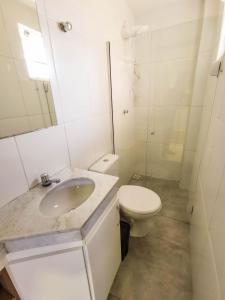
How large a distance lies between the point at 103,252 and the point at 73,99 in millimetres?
1019

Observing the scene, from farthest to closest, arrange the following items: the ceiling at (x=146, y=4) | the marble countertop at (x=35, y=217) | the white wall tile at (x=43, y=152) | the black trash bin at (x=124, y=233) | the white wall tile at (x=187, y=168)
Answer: the white wall tile at (x=187, y=168), the ceiling at (x=146, y=4), the black trash bin at (x=124, y=233), the white wall tile at (x=43, y=152), the marble countertop at (x=35, y=217)

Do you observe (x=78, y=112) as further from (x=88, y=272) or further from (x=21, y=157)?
(x=88, y=272)

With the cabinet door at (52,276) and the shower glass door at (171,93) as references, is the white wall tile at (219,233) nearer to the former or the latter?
the cabinet door at (52,276)

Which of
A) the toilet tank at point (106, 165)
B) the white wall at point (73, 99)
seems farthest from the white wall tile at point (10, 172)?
the toilet tank at point (106, 165)

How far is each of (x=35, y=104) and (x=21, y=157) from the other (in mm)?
321

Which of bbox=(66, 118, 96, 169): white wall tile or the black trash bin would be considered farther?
the black trash bin

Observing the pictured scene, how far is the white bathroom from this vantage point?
691mm

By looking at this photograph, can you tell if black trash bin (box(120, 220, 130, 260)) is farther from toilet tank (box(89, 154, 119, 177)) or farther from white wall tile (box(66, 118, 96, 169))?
white wall tile (box(66, 118, 96, 169))

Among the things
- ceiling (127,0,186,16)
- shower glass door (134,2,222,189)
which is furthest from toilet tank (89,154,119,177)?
ceiling (127,0,186,16)

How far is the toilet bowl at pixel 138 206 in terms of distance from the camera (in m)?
1.33

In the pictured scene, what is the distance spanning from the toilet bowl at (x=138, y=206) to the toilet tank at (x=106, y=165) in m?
0.27

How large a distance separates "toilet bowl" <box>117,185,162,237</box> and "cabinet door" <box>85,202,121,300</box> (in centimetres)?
32

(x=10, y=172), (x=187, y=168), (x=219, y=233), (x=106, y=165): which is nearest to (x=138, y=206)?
(x=106, y=165)

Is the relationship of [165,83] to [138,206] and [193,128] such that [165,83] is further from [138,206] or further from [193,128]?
[138,206]
